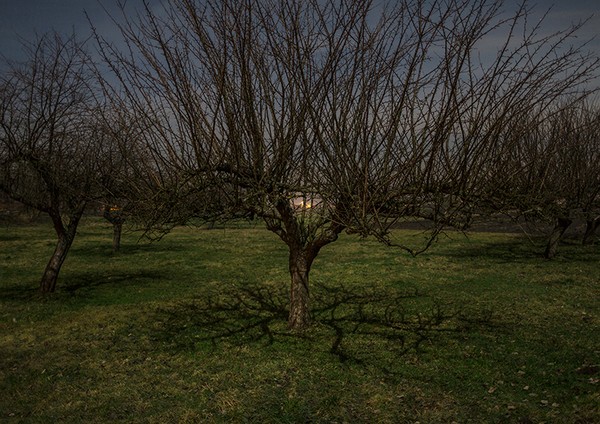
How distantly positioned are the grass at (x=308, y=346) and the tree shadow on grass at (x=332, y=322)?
1.9 inches

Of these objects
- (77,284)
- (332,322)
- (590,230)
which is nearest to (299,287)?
(332,322)

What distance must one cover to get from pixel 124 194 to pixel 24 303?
5602 millimetres

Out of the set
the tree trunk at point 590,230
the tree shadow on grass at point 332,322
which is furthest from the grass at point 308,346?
the tree trunk at point 590,230

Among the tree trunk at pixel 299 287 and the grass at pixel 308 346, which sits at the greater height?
the tree trunk at pixel 299 287

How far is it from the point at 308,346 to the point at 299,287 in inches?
43.8

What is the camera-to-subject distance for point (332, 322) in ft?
34.5

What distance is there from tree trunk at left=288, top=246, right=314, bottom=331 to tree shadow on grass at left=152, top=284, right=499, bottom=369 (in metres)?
0.24

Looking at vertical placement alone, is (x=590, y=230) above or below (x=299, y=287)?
above

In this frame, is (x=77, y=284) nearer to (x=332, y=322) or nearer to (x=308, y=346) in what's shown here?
(x=332, y=322)

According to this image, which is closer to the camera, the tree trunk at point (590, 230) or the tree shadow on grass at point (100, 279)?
the tree shadow on grass at point (100, 279)

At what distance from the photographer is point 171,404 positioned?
6.93 m

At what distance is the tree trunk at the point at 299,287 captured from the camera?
9398 mm

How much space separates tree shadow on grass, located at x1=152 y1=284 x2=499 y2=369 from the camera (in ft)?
30.1

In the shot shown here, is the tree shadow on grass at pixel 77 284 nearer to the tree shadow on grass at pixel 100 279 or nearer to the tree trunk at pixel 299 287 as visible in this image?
the tree shadow on grass at pixel 100 279
